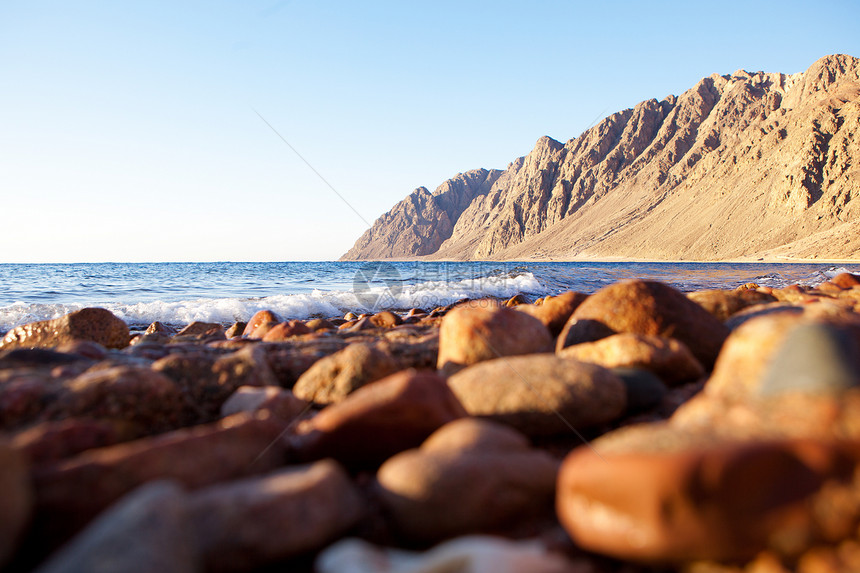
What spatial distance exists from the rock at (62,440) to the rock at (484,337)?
154cm

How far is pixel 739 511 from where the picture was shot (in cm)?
103

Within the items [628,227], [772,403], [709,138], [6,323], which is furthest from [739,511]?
[709,138]

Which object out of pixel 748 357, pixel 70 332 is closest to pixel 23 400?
pixel 748 357

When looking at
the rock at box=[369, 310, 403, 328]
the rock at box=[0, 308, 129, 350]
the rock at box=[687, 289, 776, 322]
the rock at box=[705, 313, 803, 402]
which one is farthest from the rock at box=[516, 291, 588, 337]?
the rock at box=[0, 308, 129, 350]

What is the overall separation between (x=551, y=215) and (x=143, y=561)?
308 ft

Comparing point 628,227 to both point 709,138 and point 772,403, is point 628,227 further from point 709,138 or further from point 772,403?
point 772,403

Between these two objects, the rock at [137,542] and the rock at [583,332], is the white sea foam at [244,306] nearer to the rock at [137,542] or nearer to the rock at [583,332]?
the rock at [583,332]

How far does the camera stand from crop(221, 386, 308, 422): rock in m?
2.02

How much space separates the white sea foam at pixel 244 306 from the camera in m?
8.78

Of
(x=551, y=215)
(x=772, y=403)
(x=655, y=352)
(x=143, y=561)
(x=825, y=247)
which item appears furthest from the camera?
(x=551, y=215)

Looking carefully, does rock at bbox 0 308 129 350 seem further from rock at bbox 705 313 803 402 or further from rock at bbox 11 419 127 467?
rock at bbox 705 313 803 402

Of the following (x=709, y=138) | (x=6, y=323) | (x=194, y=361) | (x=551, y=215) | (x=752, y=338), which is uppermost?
(x=709, y=138)

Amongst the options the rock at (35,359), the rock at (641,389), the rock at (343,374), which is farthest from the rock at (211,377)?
the rock at (641,389)

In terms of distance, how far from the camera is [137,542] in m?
0.99
